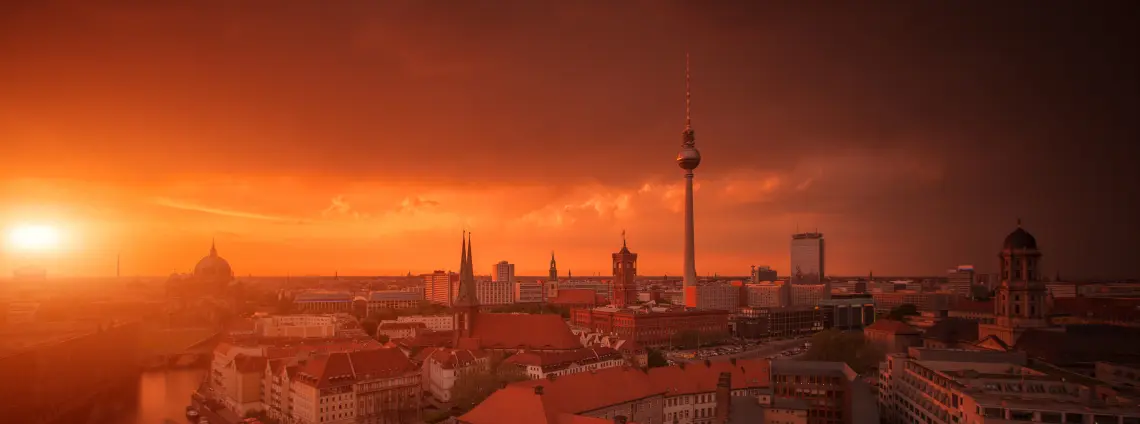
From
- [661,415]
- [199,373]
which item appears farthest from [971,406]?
[199,373]

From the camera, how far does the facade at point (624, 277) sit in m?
72.8

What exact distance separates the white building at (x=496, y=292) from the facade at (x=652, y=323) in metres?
37.6

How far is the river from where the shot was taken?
32.9 metres

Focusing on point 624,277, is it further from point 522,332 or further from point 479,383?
point 479,383

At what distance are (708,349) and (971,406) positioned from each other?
3894 cm

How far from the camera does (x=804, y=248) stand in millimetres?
145750

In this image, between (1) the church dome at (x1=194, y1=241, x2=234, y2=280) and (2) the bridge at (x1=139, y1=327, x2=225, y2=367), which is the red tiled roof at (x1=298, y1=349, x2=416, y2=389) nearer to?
(2) the bridge at (x1=139, y1=327, x2=225, y2=367)

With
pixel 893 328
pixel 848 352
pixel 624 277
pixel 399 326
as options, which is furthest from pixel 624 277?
pixel 848 352

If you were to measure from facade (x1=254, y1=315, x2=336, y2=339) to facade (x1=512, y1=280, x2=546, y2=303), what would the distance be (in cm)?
4532

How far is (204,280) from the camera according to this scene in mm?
78500

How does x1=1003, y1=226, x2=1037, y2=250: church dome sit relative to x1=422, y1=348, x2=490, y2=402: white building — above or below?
above

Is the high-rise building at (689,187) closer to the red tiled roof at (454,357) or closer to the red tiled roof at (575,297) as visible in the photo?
the red tiled roof at (575,297)

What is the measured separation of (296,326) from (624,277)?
32.4 meters

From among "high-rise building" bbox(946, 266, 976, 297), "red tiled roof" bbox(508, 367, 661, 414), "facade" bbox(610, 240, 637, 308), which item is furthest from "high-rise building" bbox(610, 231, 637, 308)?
"high-rise building" bbox(946, 266, 976, 297)
